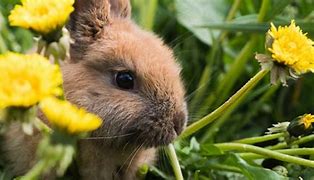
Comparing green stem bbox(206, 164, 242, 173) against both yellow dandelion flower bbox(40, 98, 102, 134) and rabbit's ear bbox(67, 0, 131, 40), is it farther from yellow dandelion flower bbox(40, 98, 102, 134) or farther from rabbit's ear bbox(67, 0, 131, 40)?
yellow dandelion flower bbox(40, 98, 102, 134)

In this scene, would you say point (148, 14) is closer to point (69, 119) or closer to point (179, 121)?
point (179, 121)

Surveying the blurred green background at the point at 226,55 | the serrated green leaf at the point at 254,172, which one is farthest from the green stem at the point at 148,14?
the serrated green leaf at the point at 254,172

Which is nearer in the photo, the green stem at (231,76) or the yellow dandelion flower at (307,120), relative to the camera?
the yellow dandelion flower at (307,120)

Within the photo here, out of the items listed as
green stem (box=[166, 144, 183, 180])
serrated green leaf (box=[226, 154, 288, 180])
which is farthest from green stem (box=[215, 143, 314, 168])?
green stem (box=[166, 144, 183, 180])

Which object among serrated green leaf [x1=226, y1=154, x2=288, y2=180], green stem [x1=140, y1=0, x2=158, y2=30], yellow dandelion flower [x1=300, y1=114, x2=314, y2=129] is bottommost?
serrated green leaf [x1=226, y1=154, x2=288, y2=180]

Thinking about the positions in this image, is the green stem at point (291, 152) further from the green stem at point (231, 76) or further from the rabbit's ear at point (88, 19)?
the rabbit's ear at point (88, 19)
